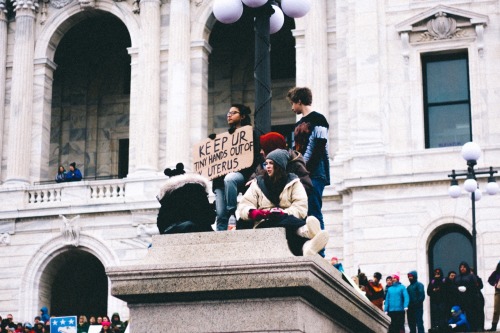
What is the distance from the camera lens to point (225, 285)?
11.9 m

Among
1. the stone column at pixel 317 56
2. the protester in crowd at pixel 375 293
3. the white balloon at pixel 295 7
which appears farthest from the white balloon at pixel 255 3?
the stone column at pixel 317 56

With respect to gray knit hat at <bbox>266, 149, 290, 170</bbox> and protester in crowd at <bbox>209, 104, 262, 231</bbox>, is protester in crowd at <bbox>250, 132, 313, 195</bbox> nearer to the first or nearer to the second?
protester in crowd at <bbox>209, 104, 262, 231</bbox>

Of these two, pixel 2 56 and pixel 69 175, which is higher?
pixel 2 56

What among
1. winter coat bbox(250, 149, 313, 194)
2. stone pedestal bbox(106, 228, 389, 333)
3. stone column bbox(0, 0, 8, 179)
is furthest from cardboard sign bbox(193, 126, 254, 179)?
stone column bbox(0, 0, 8, 179)

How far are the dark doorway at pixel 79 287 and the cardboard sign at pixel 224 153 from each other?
25.8 meters

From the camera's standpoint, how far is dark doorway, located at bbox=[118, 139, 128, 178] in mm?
43562

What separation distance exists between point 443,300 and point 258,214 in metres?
15.3

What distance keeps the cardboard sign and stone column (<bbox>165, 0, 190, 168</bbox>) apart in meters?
23.3

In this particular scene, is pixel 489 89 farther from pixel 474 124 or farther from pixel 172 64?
pixel 172 64

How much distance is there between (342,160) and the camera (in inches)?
1399

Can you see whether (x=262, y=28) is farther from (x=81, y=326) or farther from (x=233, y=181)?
(x=81, y=326)

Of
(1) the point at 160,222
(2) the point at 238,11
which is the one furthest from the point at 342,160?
(1) the point at 160,222

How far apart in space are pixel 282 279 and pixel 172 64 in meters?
27.6

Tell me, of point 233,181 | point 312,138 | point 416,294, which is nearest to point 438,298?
point 416,294
